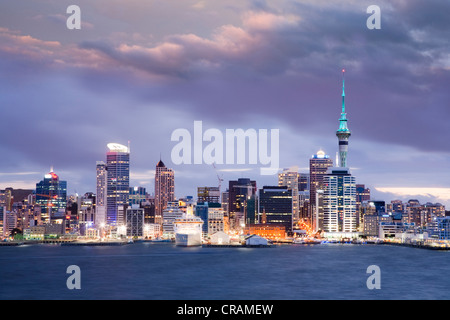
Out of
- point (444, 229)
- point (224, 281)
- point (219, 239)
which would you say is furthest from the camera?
point (444, 229)

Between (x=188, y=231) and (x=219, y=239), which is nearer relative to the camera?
(x=188, y=231)

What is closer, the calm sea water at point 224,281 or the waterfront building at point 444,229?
the calm sea water at point 224,281
